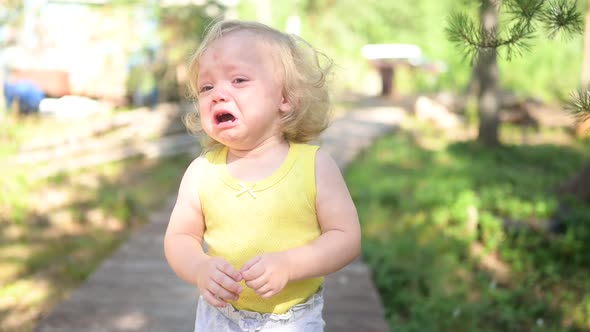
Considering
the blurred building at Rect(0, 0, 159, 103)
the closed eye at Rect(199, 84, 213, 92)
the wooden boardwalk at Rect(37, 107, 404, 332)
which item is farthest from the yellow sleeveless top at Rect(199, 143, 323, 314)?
the blurred building at Rect(0, 0, 159, 103)

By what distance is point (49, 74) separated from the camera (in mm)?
10477

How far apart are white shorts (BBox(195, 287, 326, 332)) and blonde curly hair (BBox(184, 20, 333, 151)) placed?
0.48 metres

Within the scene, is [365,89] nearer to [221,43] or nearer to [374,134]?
[374,134]

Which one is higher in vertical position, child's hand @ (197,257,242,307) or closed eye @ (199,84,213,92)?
closed eye @ (199,84,213,92)

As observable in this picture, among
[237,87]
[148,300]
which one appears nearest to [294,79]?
[237,87]

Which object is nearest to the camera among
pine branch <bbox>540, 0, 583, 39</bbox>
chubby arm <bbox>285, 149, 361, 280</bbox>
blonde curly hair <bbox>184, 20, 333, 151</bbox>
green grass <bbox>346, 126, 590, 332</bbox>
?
chubby arm <bbox>285, 149, 361, 280</bbox>

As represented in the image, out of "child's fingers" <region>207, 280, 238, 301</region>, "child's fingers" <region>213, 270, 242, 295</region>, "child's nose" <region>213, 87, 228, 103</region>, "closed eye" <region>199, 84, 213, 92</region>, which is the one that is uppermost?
"closed eye" <region>199, 84, 213, 92</region>

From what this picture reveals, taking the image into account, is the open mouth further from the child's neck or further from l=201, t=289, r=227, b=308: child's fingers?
l=201, t=289, r=227, b=308: child's fingers

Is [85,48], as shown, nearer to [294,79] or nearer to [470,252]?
[470,252]

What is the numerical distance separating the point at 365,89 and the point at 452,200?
15.6m

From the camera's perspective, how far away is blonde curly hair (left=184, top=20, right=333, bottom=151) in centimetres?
183

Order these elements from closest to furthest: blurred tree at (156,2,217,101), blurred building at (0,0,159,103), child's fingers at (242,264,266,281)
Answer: child's fingers at (242,264,266,281)
blurred tree at (156,2,217,101)
blurred building at (0,0,159,103)

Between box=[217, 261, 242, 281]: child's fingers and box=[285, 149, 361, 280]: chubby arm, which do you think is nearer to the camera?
box=[217, 261, 242, 281]: child's fingers

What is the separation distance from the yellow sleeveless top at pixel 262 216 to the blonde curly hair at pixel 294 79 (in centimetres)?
13
